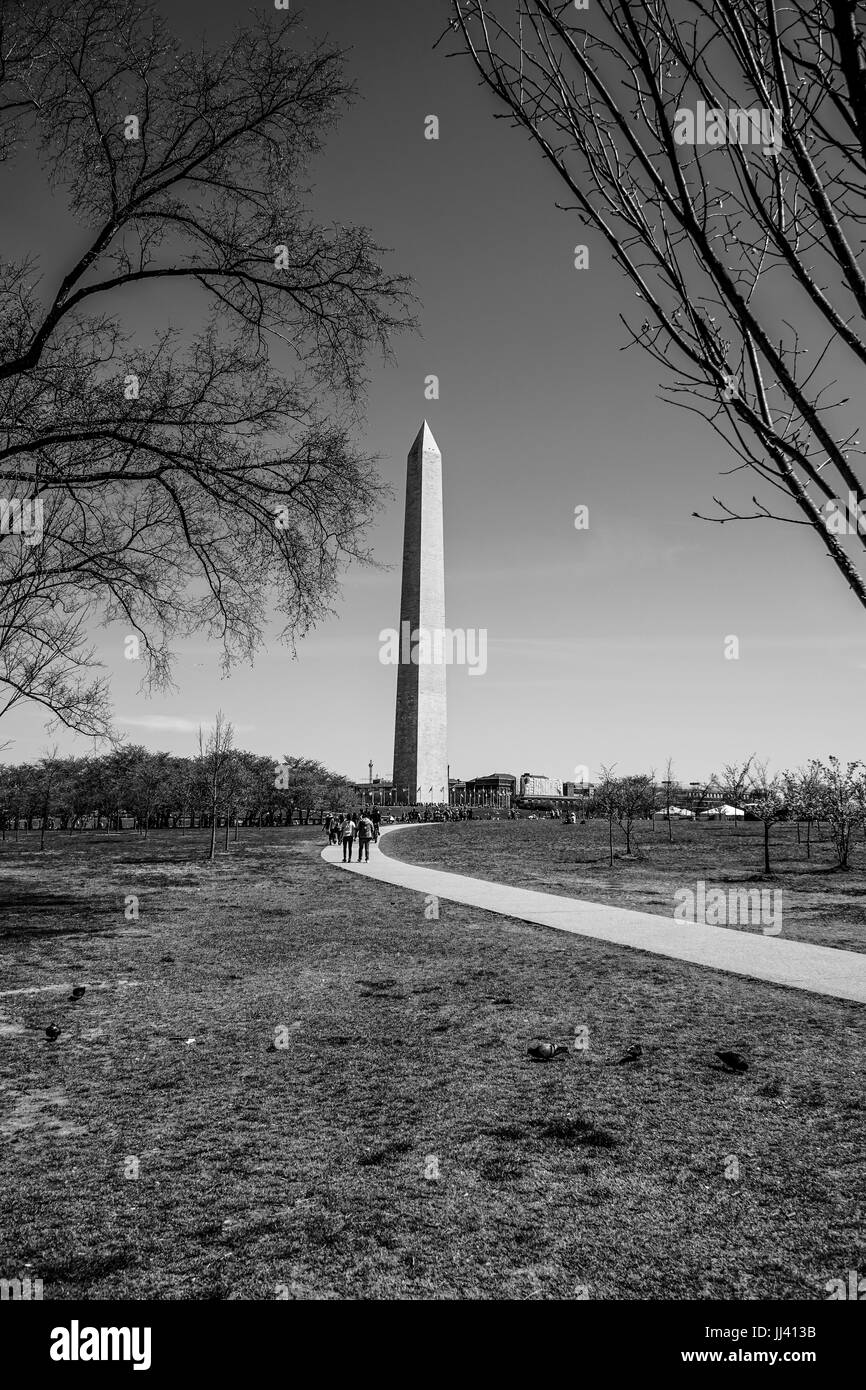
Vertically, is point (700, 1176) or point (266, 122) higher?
point (266, 122)

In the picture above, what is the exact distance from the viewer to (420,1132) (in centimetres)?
393

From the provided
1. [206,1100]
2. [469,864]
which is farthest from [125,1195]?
[469,864]

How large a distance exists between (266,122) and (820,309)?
771cm

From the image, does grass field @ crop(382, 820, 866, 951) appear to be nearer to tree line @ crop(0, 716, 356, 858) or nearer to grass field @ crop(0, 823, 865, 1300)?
grass field @ crop(0, 823, 865, 1300)

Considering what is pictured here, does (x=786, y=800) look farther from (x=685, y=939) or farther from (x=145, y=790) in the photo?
(x=145, y=790)

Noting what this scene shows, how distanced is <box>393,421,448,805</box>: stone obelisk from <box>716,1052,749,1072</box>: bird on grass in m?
41.5

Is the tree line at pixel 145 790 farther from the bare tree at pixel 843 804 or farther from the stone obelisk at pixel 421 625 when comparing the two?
the bare tree at pixel 843 804

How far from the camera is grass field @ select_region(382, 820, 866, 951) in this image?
503 inches

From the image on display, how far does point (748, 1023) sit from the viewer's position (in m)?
6.04

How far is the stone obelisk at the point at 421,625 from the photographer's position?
1788 inches

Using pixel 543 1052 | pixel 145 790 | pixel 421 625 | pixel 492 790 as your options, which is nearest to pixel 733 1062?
pixel 543 1052
